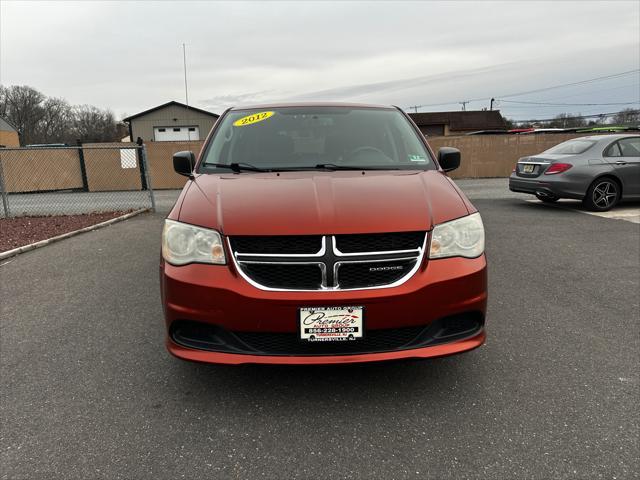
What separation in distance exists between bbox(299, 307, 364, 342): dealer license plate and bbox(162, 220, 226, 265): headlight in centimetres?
53

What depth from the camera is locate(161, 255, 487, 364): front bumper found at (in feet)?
7.38

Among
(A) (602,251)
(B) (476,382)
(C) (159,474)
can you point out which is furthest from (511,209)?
(C) (159,474)

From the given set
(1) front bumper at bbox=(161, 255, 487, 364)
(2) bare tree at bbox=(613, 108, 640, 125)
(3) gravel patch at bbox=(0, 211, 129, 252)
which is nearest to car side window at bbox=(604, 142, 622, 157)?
(1) front bumper at bbox=(161, 255, 487, 364)

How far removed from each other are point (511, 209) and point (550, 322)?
667 centimetres

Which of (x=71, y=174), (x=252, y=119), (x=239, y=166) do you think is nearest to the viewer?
(x=239, y=166)

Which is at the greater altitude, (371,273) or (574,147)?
(574,147)

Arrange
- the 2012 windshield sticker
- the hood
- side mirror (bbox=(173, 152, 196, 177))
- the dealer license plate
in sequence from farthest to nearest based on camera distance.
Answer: the 2012 windshield sticker < side mirror (bbox=(173, 152, 196, 177)) < the hood < the dealer license plate

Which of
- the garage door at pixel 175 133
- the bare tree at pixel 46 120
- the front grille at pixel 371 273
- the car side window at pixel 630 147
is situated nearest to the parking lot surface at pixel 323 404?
the front grille at pixel 371 273

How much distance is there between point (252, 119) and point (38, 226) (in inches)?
253

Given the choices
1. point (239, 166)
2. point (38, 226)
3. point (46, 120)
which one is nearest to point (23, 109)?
point (46, 120)

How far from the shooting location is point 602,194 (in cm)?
909

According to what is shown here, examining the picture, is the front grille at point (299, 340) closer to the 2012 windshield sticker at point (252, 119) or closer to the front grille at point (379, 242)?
the front grille at point (379, 242)

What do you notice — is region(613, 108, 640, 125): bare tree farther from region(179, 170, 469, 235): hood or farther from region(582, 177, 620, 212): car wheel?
region(179, 170, 469, 235): hood

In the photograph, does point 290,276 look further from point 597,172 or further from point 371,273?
point 597,172
